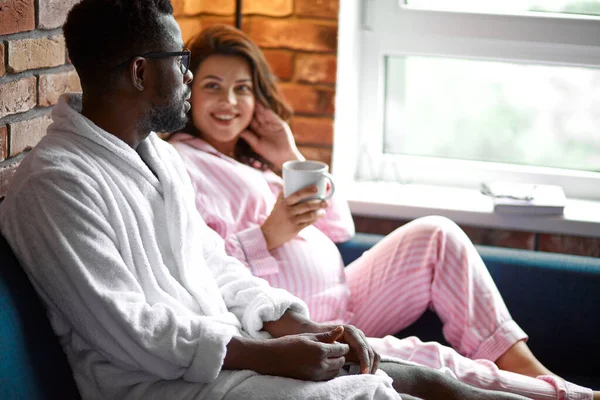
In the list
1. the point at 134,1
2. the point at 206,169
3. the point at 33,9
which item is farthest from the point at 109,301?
the point at 206,169

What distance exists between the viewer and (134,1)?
172cm

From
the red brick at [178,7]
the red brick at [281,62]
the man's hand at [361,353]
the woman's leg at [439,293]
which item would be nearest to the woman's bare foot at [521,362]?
the woman's leg at [439,293]

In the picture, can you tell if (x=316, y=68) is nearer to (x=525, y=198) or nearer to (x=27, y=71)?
(x=525, y=198)

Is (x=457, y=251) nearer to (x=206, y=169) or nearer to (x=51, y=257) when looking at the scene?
(x=206, y=169)

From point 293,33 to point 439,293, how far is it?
1.04 m

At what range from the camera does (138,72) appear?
5.77 feet

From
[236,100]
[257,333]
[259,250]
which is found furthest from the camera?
[236,100]

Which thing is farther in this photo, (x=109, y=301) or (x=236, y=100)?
(x=236, y=100)

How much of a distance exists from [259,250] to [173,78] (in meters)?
0.69

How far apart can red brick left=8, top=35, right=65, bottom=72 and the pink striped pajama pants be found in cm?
103

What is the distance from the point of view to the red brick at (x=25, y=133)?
1945mm

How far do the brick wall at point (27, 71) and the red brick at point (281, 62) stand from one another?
0.93m

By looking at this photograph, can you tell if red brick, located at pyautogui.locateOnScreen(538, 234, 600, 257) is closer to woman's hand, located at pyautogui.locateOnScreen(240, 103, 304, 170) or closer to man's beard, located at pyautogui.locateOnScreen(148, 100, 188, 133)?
woman's hand, located at pyautogui.locateOnScreen(240, 103, 304, 170)

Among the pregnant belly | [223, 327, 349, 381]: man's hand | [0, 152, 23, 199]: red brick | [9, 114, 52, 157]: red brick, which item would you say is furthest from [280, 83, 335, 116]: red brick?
[223, 327, 349, 381]: man's hand
